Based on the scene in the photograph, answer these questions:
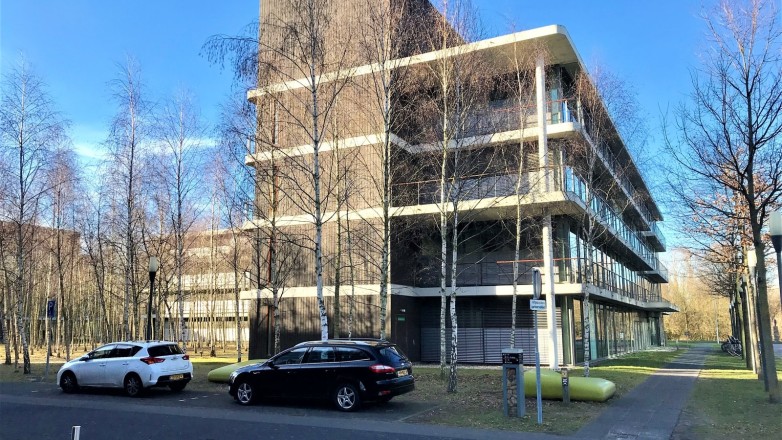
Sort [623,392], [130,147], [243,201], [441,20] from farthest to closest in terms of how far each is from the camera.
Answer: [130,147], [243,201], [441,20], [623,392]

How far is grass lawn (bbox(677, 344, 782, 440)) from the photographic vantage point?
9.72 meters

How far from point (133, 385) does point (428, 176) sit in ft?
43.9

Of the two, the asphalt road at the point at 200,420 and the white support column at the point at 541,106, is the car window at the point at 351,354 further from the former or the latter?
the white support column at the point at 541,106

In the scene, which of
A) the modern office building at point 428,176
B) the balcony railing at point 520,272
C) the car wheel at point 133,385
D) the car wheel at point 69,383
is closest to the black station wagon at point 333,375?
the car wheel at point 133,385

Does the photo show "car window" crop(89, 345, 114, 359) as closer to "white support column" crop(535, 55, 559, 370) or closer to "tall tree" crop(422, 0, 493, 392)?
"tall tree" crop(422, 0, 493, 392)

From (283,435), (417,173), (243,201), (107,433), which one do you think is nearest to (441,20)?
(417,173)

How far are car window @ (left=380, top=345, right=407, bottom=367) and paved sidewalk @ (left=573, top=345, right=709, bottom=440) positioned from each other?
407cm

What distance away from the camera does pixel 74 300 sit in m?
43.1

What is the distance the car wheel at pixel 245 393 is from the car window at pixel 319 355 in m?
1.57

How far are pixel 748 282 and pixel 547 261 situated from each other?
6910 mm

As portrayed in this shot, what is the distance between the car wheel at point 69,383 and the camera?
16.1m

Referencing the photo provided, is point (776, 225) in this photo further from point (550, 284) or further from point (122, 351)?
point (122, 351)

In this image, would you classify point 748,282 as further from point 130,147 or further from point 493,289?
point 130,147

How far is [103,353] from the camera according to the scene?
1598 cm
